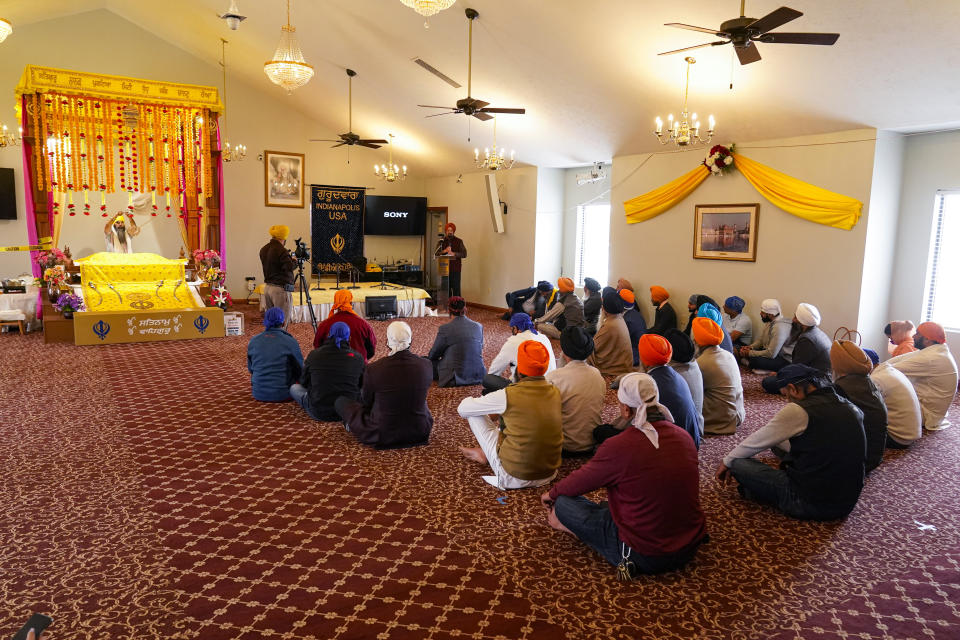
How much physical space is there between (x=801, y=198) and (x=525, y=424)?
17.4ft

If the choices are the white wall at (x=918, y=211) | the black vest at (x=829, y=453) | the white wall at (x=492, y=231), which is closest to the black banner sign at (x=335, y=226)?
the white wall at (x=492, y=231)

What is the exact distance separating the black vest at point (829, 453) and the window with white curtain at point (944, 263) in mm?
4746

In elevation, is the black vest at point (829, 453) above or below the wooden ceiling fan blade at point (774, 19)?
below

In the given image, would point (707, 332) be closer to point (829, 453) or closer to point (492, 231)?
point (829, 453)

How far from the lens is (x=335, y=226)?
12781 mm

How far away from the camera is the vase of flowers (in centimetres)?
811

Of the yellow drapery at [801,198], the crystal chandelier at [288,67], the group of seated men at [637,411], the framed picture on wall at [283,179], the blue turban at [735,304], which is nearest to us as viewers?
the group of seated men at [637,411]

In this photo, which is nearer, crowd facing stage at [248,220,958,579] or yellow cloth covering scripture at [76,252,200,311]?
crowd facing stage at [248,220,958,579]

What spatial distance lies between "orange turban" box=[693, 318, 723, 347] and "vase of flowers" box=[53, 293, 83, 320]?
7694 millimetres

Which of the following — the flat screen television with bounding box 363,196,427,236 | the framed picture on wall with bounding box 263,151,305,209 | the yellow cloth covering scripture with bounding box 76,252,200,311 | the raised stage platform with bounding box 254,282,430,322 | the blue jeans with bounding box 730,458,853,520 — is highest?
the framed picture on wall with bounding box 263,151,305,209

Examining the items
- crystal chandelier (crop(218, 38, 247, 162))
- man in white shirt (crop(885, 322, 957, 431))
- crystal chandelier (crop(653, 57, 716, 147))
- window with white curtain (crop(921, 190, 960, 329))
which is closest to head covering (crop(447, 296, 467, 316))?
crystal chandelier (crop(653, 57, 716, 147))

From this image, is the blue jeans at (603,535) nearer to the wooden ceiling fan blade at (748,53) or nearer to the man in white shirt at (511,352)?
the man in white shirt at (511,352)

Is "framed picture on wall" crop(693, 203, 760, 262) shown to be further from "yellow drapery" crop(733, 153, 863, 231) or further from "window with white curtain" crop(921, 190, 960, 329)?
"window with white curtain" crop(921, 190, 960, 329)

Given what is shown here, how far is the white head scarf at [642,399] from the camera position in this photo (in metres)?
2.50
